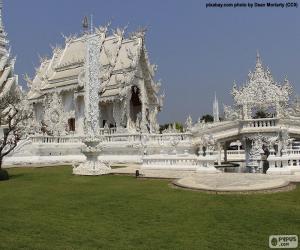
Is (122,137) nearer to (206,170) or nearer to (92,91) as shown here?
(92,91)

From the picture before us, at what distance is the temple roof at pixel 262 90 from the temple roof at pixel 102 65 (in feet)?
37.2

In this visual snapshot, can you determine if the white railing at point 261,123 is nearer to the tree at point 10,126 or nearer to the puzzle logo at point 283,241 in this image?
the tree at point 10,126

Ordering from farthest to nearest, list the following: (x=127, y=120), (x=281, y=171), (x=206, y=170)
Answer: (x=127, y=120), (x=206, y=170), (x=281, y=171)

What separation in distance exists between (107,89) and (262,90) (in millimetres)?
13363

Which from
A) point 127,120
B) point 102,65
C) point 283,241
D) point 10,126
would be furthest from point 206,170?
point 102,65

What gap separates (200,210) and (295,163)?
848 cm

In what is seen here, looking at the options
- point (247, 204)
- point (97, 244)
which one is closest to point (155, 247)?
point (97, 244)

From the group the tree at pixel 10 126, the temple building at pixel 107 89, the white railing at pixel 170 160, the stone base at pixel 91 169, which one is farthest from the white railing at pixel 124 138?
the stone base at pixel 91 169

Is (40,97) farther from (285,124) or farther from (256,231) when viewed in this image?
(256,231)

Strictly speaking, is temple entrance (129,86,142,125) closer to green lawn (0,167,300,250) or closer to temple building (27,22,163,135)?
temple building (27,22,163,135)

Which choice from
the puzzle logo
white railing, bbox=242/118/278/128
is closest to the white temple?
white railing, bbox=242/118/278/128

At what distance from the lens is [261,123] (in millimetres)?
17969

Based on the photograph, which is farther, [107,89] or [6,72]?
[6,72]

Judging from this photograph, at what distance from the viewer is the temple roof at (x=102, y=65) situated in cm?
2877
